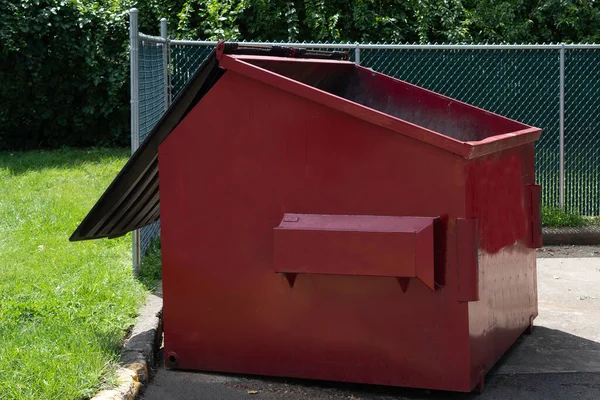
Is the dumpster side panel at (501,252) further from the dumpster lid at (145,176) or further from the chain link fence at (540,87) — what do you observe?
the chain link fence at (540,87)

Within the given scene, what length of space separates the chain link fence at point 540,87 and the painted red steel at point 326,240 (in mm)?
4538

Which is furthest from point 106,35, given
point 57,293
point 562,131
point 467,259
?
point 467,259

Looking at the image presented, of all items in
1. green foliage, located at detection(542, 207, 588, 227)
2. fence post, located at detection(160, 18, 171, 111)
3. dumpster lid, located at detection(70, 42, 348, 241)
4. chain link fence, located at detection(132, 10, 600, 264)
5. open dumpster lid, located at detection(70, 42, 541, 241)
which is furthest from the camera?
green foliage, located at detection(542, 207, 588, 227)

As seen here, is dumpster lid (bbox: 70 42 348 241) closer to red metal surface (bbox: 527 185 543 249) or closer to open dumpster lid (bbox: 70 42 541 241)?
open dumpster lid (bbox: 70 42 541 241)

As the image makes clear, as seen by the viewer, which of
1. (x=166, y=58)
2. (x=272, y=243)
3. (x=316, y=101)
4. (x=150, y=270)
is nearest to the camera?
(x=316, y=101)

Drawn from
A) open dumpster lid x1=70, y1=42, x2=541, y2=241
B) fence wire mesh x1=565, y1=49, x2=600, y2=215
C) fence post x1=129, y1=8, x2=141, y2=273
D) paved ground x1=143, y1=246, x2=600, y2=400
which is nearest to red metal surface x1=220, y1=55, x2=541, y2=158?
open dumpster lid x1=70, y1=42, x2=541, y2=241

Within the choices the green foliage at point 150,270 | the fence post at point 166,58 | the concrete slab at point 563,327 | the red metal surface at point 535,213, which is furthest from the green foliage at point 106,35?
the red metal surface at point 535,213

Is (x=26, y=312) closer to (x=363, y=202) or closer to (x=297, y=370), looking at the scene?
(x=297, y=370)

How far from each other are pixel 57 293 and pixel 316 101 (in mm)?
2545

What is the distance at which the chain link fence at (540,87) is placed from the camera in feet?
33.4

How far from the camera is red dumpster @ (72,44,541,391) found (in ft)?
16.3

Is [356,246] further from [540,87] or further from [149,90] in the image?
[540,87]

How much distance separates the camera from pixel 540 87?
10383 millimetres

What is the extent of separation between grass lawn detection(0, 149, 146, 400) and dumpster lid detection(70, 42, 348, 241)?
1.82 feet
